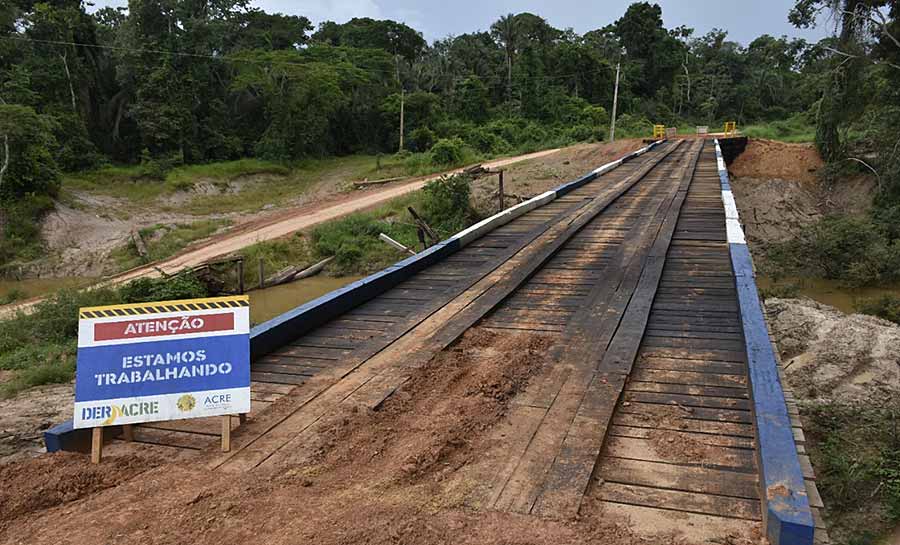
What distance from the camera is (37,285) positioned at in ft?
58.0

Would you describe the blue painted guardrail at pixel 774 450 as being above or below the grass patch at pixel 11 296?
above

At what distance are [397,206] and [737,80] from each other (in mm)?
52817

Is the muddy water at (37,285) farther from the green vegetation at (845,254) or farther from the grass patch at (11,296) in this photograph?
the green vegetation at (845,254)

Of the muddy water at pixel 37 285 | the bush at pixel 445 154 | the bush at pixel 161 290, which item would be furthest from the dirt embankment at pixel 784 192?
the muddy water at pixel 37 285

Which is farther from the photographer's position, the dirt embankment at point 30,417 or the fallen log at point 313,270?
the fallen log at point 313,270

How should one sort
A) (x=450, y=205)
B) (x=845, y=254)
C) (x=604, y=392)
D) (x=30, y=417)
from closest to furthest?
1. (x=604, y=392)
2. (x=30, y=417)
3. (x=845, y=254)
4. (x=450, y=205)

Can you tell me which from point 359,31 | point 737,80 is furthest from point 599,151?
point 737,80

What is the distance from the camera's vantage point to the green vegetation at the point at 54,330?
854 cm

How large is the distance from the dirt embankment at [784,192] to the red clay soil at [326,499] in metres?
17.9

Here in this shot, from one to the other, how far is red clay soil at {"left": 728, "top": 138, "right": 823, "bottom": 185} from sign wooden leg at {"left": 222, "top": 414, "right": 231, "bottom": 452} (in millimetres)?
25920

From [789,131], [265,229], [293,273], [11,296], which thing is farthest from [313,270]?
[789,131]

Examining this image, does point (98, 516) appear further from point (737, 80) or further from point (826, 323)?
point (737, 80)

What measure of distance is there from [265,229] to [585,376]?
1775 centimetres

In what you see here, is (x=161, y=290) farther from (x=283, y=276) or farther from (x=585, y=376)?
(x=585, y=376)
